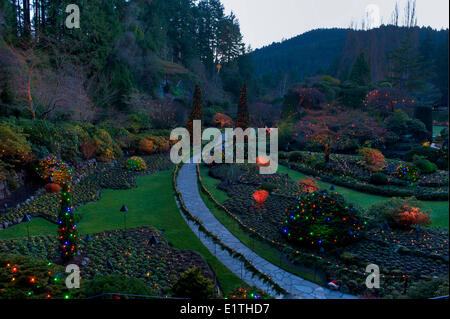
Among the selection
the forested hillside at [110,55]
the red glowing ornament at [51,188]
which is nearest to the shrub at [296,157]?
the forested hillside at [110,55]

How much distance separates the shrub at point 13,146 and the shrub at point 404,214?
616 inches

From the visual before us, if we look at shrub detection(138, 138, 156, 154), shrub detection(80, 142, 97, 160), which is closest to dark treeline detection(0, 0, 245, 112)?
shrub detection(138, 138, 156, 154)

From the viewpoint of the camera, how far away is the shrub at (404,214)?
1088 cm

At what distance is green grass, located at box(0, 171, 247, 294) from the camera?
9773 mm

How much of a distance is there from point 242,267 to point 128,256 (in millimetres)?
3501

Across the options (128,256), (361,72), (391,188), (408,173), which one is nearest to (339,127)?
(408,173)

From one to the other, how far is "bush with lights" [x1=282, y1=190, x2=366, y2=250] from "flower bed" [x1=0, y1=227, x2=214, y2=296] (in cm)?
344

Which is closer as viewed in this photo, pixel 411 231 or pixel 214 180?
pixel 411 231

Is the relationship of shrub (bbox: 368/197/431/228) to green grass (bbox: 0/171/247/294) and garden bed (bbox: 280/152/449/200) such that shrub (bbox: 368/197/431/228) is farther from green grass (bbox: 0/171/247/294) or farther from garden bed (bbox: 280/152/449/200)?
green grass (bbox: 0/171/247/294)

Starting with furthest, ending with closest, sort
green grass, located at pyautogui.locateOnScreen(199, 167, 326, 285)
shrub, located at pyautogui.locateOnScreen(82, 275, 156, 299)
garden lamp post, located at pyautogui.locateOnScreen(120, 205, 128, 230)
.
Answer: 1. garden lamp post, located at pyautogui.locateOnScreen(120, 205, 128, 230)
2. green grass, located at pyautogui.locateOnScreen(199, 167, 326, 285)
3. shrub, located at pyautogui.locateOnScreen(82, 275, 156, 299)
